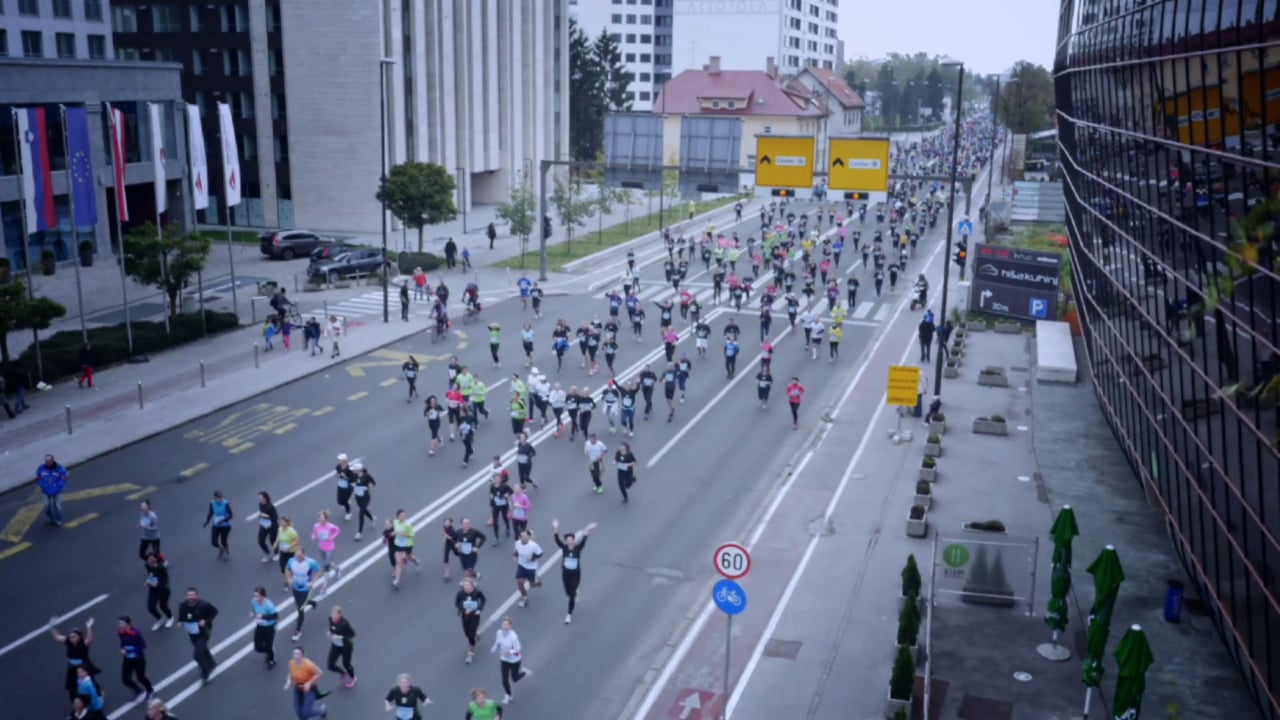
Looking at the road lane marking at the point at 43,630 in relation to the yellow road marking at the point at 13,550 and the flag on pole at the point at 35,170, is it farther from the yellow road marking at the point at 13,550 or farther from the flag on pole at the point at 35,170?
the flag on pole at the point at 35,170

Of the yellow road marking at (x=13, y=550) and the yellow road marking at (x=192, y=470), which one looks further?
the yellow road marking at (x=192, y=470)

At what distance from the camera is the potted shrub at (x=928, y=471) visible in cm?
2294

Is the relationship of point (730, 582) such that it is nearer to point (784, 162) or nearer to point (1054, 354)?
point (1054, 354)

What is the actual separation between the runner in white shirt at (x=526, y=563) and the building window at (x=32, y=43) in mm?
43222

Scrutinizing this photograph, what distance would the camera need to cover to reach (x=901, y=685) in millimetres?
14094

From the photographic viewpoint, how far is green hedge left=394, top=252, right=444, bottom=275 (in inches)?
1900

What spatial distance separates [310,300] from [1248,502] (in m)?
36.0

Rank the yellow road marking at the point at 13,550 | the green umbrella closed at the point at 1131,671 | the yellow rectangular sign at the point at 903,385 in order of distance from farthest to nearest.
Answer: the yellow rectangular sign at the point at 903,385 < the yellow road marking at the point at 13,550 < the green umbrella closed at the point at 1131,671

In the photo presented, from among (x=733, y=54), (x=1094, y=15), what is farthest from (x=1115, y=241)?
(x=733, y=54)

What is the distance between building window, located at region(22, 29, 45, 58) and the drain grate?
152 ft

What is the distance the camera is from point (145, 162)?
50.9 meters

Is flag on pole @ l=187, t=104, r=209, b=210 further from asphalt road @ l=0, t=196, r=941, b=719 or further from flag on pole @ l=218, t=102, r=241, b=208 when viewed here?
asphalt road @ l=0, t=196, r=941, b=719

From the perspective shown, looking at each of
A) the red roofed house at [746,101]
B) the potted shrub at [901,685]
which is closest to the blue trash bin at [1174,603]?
the potted shrub at [901,685]

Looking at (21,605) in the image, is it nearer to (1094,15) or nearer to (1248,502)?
(1248,502)
